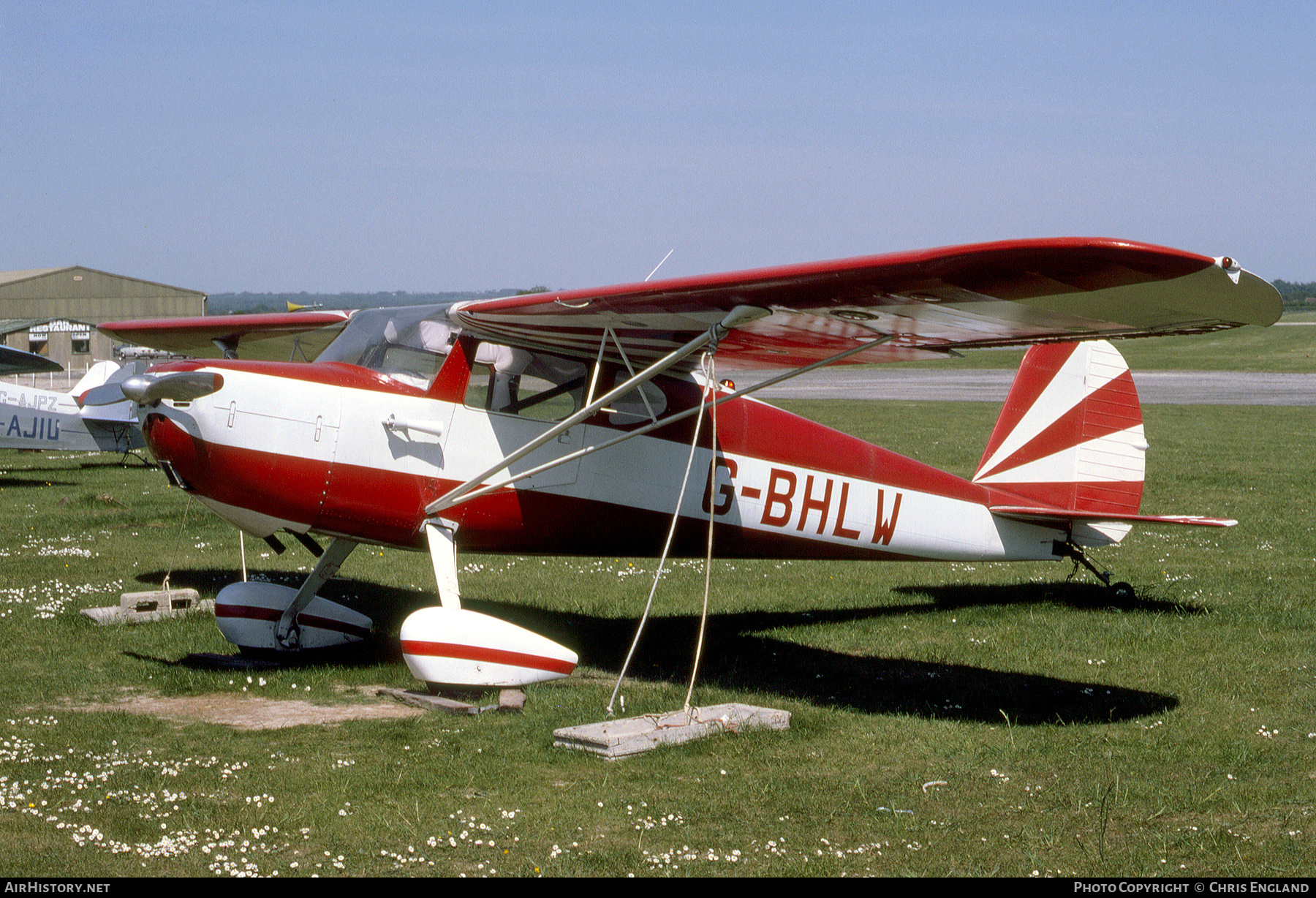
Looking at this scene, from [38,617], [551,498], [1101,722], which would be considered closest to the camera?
[1101,722]

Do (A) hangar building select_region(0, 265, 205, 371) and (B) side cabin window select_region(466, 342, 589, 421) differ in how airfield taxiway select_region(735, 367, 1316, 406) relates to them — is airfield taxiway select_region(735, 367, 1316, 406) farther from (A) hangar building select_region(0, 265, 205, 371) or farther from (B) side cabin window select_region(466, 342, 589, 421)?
(A) hangar building select_region(0, 265, 205, 371)

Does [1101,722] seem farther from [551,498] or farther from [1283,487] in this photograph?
[1283,487]

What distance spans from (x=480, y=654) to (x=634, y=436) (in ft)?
5.77

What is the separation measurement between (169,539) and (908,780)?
1064cm

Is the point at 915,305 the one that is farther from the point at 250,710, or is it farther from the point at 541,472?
the point at 250,710

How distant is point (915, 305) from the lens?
6.05 m

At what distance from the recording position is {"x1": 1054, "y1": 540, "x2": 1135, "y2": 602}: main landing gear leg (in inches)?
382

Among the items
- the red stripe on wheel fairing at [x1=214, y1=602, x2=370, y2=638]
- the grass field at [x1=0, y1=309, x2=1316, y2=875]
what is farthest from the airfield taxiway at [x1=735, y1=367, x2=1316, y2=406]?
the red stripe on wheel fairing at [x1=214, y1=602, x2=370, y2=638]

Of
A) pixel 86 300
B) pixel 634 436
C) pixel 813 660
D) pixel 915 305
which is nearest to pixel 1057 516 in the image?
pixel 813 660

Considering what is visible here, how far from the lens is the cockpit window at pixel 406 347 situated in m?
7.73

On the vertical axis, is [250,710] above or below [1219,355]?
above

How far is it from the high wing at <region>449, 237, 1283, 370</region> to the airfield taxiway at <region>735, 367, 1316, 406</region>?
79.4 feet
